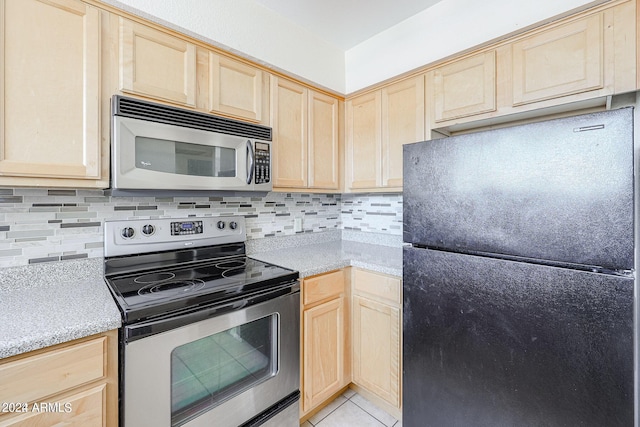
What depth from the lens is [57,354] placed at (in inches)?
34.7

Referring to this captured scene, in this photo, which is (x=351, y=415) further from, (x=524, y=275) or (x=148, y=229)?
(x=148, y=229)

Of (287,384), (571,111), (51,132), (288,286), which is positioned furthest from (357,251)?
(51,132)

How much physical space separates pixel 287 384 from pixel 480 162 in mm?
1393

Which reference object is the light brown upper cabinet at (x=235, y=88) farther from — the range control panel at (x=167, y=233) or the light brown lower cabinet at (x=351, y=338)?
the light brown lower cabinet at (x=351, y=338)

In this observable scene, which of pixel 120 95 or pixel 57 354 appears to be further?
pixel 120 95

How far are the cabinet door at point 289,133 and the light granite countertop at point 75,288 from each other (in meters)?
0.52

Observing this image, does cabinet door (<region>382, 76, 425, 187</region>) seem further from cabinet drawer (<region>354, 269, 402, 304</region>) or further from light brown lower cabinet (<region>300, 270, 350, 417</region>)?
light brown lower cabinet (<region>300, 270, 350, 417</region>)

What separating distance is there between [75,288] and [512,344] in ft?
5.89

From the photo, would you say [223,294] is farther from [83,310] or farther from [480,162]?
[480,162]

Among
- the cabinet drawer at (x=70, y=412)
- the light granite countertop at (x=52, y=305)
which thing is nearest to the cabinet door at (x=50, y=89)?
the light granite countertop at (x=52, y=305)

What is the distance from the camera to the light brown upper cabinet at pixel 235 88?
1.58 m

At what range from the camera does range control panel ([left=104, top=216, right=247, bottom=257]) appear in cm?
147

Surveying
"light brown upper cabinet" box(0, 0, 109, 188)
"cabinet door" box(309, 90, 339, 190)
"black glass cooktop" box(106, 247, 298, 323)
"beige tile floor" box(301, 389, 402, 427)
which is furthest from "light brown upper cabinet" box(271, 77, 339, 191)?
"beige tile floor" box(301, 389, 402, 427)

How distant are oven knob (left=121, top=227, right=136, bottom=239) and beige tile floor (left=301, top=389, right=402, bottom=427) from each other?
1431 millimetres
